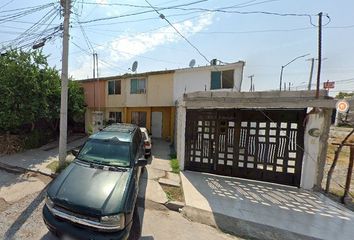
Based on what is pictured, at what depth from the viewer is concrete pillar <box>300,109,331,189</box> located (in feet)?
21.2

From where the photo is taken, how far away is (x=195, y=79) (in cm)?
1337

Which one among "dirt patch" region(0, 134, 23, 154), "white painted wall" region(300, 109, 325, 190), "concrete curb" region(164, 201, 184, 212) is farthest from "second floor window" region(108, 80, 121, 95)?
"white painted wall" region(300, 109, 325, 190)

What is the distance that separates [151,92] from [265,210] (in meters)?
10.9

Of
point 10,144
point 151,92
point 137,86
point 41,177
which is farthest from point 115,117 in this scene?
point 41,177

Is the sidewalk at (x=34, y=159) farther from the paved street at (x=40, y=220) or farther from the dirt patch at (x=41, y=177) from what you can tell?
the paved street at (x=40, y=220)

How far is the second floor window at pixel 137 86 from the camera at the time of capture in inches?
582

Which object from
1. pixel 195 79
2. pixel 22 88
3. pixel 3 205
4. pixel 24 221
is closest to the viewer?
pixel 24 221

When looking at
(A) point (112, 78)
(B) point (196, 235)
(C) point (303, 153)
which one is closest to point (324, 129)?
(C) point (303, 153)

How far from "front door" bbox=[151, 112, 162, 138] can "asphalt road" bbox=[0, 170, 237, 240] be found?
10.5m

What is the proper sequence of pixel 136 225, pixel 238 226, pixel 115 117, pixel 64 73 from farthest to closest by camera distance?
1. pixel 115 117
2. pixel 64 73
3. pixel 238 226
4. pixel 136 225

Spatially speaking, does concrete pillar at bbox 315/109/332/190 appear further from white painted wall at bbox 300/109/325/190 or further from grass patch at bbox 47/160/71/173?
grass patch at bbox 47/160/71/173

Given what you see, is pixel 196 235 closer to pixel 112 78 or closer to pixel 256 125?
pixel 256 125

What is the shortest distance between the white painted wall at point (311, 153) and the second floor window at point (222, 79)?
680cm

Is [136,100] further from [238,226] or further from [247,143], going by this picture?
[238,226]
